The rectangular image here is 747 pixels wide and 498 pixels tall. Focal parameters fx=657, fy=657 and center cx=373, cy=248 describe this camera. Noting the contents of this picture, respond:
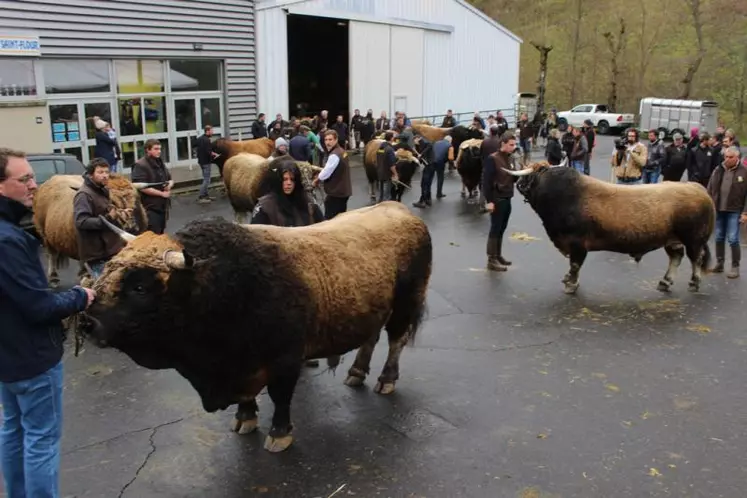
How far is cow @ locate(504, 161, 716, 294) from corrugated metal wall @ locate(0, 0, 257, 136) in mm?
12304

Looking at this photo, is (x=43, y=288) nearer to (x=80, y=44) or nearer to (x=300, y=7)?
(x=80, y=44)

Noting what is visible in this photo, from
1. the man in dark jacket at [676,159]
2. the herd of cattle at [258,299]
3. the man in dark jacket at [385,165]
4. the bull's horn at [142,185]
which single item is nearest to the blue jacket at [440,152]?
the man in dark jacket at [385,165]

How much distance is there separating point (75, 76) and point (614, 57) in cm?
3927

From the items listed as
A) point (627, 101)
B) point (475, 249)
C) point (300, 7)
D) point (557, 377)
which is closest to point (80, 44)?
point (300, 7)

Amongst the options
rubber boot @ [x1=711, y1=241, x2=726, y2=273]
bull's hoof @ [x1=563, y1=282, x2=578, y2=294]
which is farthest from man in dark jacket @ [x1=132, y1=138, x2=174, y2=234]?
rubber boot @ [x1=711, y1=241, x2=726, y2=273]

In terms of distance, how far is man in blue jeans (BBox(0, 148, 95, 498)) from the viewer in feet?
10.9

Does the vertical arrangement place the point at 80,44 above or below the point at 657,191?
above

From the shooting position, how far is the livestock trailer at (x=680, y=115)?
108 feet

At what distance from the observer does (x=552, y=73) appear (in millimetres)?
52812

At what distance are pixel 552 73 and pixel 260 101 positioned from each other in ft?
123

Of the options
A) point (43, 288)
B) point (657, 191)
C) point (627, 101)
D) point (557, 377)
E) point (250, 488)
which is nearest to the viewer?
point (43, 288)

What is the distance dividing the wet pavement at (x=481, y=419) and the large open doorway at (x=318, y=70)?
2383cm

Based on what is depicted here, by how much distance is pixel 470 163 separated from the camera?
1573 cm

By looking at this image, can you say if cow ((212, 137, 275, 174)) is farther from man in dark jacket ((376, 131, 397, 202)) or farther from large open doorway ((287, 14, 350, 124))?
large open doorway ((287, 14, 350, 124))
